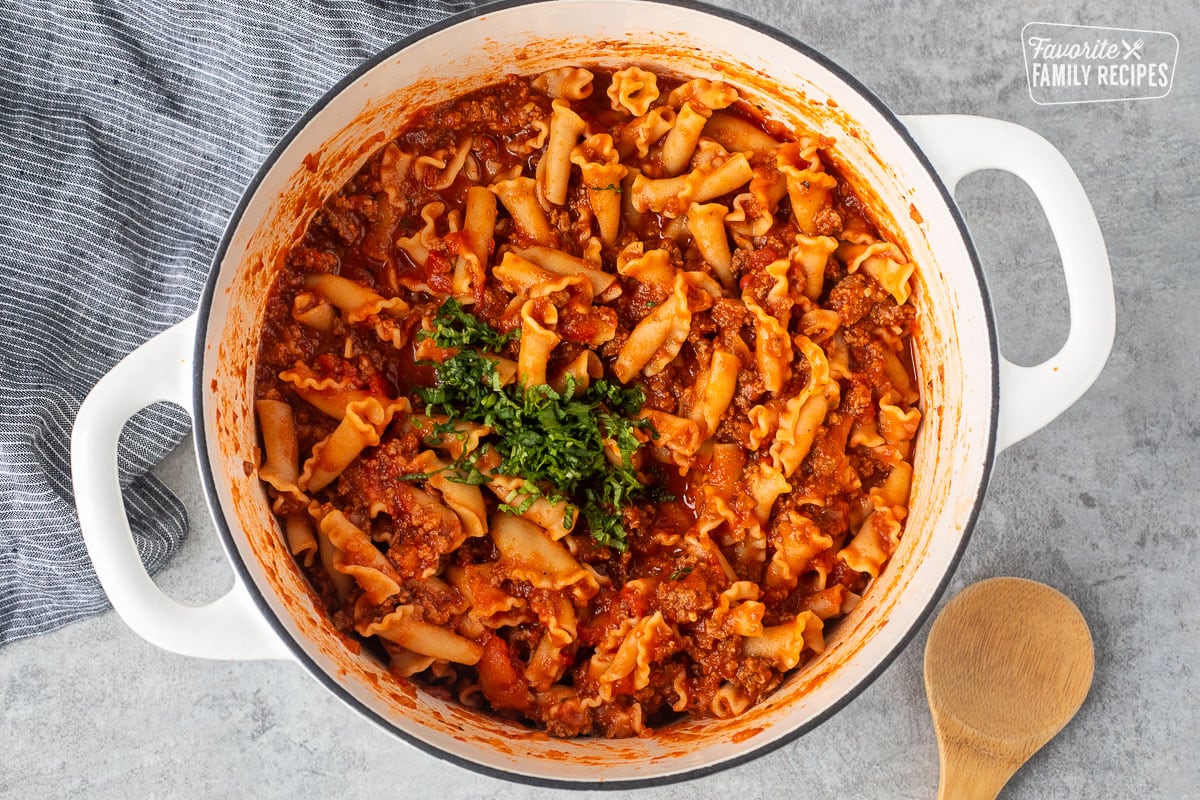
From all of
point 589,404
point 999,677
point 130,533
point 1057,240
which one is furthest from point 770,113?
point 130,533

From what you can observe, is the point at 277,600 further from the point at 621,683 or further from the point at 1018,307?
the point at 1018,307

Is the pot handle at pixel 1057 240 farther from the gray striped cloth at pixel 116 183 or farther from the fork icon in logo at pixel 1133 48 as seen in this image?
the gray striped cloth at pixel 116 183

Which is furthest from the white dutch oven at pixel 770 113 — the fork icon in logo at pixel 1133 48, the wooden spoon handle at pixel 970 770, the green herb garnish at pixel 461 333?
the fork icon in logo at pixel 1133 48

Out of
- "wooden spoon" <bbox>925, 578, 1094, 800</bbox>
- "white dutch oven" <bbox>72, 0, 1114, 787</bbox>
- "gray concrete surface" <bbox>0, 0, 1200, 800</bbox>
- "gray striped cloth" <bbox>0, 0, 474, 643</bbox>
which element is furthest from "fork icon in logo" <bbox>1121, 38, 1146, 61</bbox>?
"gray striped cloth" <bbox>0, 0, 474, 643</bbox>

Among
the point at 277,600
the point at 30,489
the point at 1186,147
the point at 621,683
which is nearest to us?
the point at 277,600

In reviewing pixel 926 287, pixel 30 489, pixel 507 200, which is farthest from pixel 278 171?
pixel 926 287
